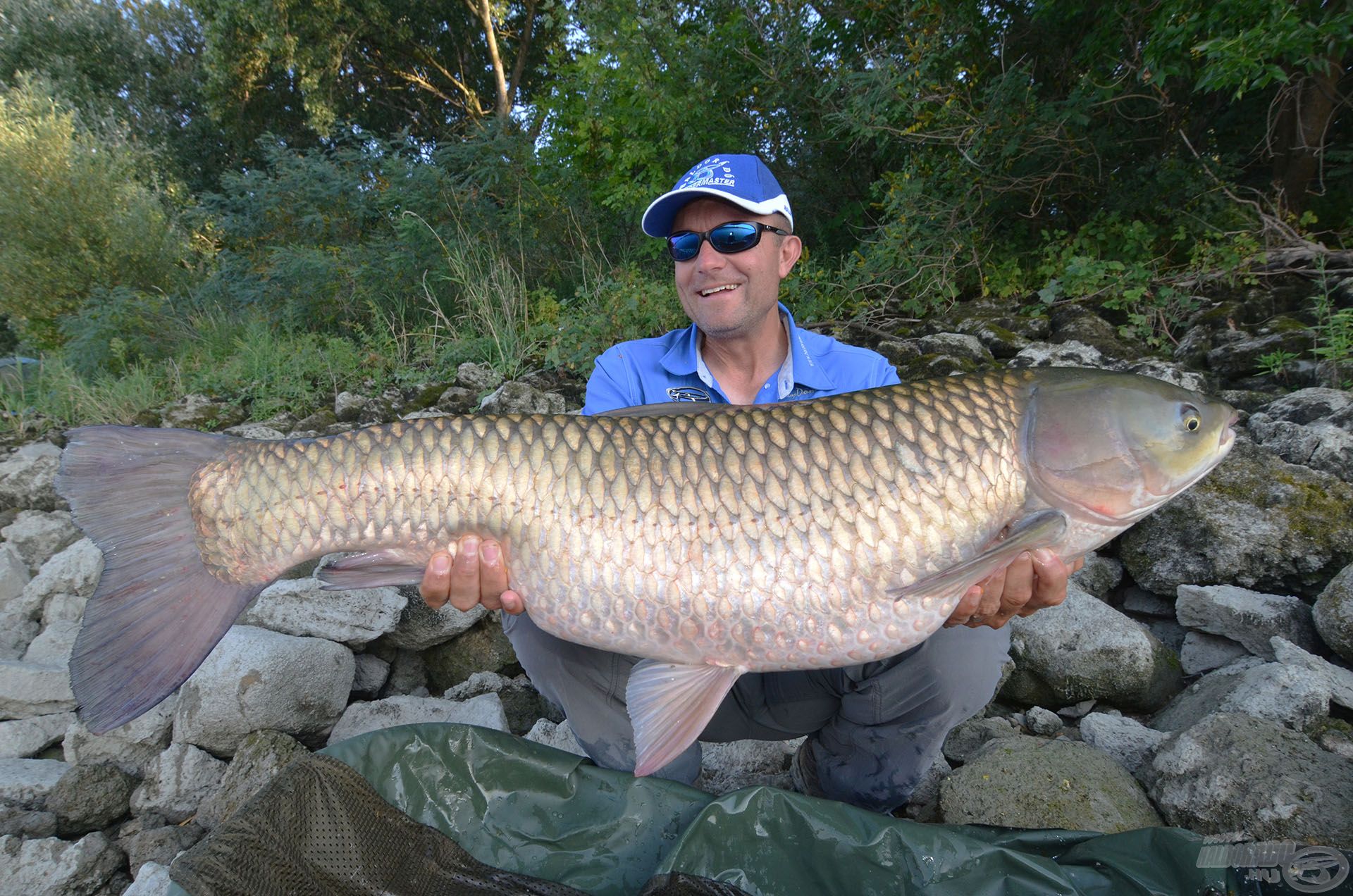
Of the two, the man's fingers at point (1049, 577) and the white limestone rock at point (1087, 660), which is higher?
the man's fingers at point (1049, 577)

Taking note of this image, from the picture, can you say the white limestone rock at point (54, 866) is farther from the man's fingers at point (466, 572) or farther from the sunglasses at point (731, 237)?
the sunglasses at point (731, 237)

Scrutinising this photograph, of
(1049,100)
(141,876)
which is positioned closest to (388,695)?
(141,876)

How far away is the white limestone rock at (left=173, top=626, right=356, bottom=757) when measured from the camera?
2.08 metres

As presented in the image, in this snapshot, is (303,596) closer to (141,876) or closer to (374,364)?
(141,876)

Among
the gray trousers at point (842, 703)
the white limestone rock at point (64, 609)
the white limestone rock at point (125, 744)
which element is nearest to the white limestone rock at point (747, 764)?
the gray trousers at point (842, 703)

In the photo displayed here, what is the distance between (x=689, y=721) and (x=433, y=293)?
5135mm

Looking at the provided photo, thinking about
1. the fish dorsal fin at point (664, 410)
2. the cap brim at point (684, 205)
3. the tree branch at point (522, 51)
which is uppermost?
the tree branch at point (522, 51)

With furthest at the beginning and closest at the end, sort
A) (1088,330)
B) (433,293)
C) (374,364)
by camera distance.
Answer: (433,293), (374,364), (1088,330)

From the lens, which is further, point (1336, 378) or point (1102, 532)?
point (1336, 378)

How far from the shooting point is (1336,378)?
3.08 meters

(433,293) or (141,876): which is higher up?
(433,293)

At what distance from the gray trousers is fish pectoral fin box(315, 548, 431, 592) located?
37 centimetres

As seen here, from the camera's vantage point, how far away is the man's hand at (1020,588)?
4.59ft

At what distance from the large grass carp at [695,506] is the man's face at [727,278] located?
0.66m
